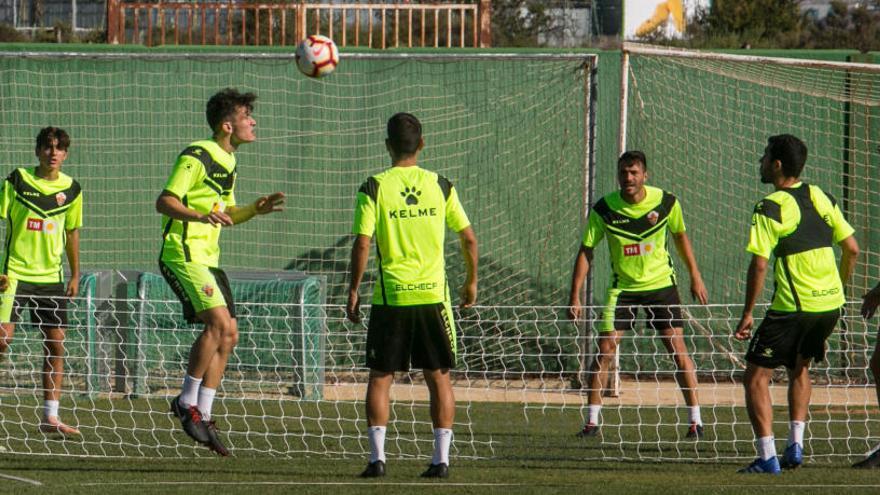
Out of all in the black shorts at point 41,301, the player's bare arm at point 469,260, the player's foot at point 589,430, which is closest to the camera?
the player's bare arm at point 469,260

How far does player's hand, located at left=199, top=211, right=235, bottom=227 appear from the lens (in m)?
7.83

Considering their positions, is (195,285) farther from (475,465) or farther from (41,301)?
(41,301)

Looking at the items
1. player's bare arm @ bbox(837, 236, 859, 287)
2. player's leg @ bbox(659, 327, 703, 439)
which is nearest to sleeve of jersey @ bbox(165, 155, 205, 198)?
player's leg @ bbox(659, 327, 703, 439)

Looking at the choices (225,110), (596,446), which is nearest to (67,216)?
(225,110)

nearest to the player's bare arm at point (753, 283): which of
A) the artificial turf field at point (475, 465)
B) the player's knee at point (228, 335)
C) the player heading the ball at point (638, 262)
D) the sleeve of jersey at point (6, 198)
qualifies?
the artificial turf field at point (475, 465)

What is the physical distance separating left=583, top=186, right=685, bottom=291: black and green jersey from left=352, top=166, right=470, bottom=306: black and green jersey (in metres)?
2.32

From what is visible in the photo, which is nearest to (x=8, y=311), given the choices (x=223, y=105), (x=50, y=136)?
(x=50, y=136)

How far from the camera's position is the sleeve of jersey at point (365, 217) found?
7.36 metres

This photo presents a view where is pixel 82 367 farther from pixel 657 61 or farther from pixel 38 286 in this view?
pixel 657 61

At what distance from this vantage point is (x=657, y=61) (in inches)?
531

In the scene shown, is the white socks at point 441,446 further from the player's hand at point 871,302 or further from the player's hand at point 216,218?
the player's hand at point 871,302

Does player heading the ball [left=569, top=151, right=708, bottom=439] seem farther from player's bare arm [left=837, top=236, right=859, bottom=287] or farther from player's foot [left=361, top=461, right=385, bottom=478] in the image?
player's foot [left=361, top=461, right=385, bottom=478]

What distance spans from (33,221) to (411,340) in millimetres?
3404

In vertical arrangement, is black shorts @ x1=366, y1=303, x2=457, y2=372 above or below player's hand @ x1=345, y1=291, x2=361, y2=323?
below
